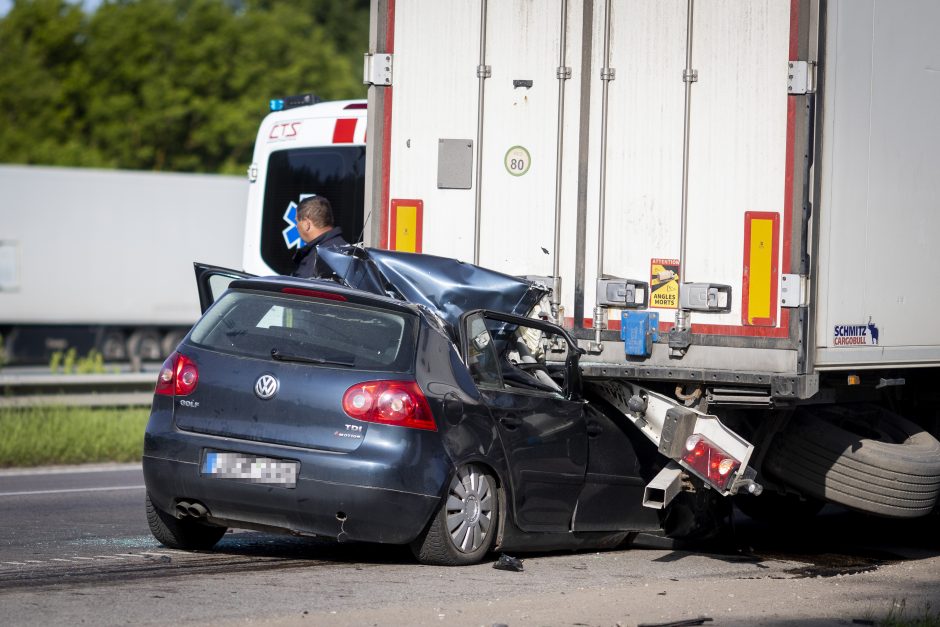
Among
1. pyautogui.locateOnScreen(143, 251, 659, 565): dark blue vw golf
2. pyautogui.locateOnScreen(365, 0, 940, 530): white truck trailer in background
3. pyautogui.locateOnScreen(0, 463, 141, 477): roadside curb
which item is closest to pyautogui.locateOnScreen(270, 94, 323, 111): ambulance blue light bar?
pyautogui.locateOnScreen(365, 0, 940, 530): white truck trailer in background

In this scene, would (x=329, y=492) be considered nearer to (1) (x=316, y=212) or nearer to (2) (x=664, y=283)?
(2) (x=664, y=283)

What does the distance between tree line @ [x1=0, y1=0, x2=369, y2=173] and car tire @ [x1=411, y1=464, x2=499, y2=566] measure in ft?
101

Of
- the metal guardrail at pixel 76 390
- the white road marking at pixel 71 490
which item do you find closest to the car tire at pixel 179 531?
the white road marking at pixel 71 490

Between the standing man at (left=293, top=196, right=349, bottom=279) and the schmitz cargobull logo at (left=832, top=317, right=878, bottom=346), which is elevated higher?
the standing man at (left=293, top=196, right=349, bottom=279)

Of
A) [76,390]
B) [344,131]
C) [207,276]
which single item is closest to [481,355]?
[207,276]

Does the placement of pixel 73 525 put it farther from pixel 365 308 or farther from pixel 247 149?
pixel 247 149

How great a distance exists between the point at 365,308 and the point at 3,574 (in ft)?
7.26

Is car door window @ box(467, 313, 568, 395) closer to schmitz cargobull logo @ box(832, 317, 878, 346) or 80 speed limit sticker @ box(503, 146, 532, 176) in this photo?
80 speed limit sticker @ box(503, 146, 532, 176)

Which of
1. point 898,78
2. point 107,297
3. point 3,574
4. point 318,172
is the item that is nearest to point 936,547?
point 898,78

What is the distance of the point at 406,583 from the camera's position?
714 centimetres

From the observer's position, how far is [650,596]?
7.04 meters

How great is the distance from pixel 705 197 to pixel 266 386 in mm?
2758

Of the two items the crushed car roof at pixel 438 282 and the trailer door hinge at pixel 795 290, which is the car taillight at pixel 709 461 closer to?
the trailer door hinge at pixel 795 290

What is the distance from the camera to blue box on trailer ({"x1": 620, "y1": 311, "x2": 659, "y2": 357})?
8.35 metres
